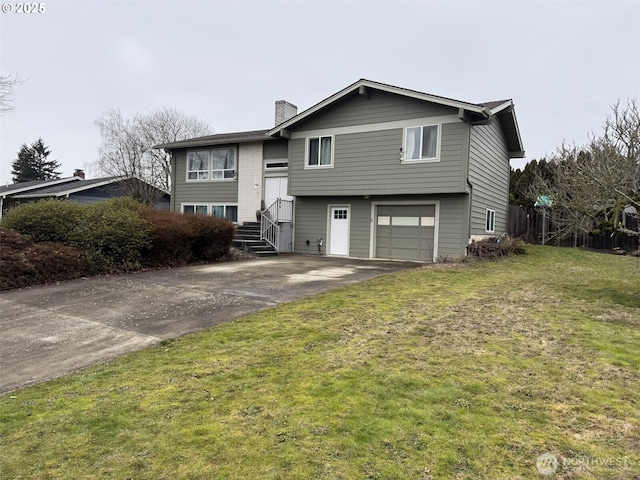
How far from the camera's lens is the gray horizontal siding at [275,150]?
18.2m

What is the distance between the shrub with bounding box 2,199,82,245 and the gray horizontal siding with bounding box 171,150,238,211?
816cm

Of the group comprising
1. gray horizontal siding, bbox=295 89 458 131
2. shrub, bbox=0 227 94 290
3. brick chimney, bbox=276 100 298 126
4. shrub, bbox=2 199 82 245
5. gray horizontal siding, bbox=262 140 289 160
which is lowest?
shrub, bbox=0 227 94 290

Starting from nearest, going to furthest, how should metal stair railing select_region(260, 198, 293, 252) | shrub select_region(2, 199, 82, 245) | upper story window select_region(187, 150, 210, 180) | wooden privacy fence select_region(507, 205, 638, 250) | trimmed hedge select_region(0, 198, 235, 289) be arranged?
trimmed hedge select_region(0, 198, 235, 289) < shrub select_region(2, 199, 82, 245) < metal stair railing select_region(260, 198, 293, 252) < wooden privacy fence select_region(507, 205, 638, 250) < upper story window select_region(187, 150, 210, 180)

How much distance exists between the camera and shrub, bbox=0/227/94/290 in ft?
31.7

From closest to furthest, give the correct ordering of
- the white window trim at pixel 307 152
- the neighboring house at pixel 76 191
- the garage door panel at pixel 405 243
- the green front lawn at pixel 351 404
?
1. the green front lawn at pixel 351 404
2. the garage door panel at pixel 405 243
3. the white window trim at pixel 307 152
4. the neighboring house at pixel 76 191

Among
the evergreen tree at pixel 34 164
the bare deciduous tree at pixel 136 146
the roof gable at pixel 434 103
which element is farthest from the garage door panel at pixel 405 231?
the evergreen tree at pixel 34 164

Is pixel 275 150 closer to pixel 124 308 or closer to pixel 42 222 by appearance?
pixel 42 222

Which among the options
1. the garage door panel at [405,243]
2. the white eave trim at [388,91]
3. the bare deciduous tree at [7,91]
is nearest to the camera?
the white eave trim at [388,91]

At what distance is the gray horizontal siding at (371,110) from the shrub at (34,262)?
32.5ft

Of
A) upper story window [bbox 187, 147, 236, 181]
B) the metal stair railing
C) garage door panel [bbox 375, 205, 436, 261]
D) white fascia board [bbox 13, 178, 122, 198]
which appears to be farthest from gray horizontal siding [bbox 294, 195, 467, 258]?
white fascia board [bbox 13, 178, 122, 198]

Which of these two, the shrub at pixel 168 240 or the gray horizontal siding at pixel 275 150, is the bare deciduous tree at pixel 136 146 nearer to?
the gray horizontal siding at pixel 275 150

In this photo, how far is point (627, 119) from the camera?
8203 mm

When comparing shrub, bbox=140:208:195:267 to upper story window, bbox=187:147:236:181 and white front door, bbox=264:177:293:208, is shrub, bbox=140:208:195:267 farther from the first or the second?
upper story window, bbox=187:147:236:181

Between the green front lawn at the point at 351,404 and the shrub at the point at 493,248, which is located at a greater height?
the shrub at the point at 493,248
